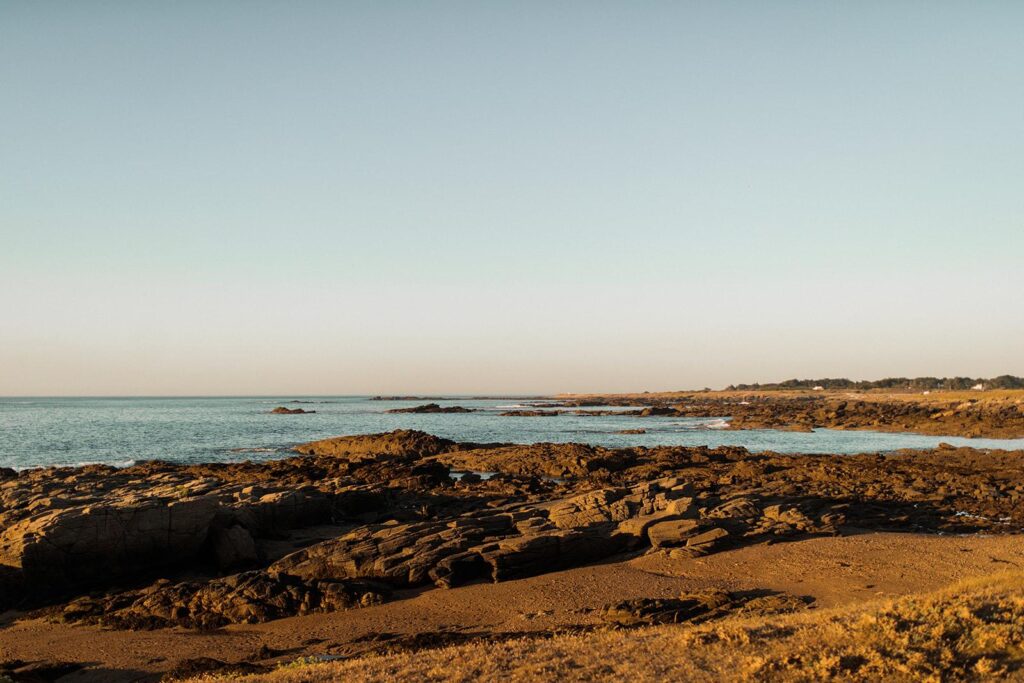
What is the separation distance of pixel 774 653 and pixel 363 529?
558 inches

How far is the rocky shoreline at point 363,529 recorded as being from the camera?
17.9 m

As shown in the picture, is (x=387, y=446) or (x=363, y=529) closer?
(x=363, y=529)

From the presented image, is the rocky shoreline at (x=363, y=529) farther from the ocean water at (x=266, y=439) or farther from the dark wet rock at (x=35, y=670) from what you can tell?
the ocean water at (x=266, y=439)

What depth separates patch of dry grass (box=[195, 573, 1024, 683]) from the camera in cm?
1043

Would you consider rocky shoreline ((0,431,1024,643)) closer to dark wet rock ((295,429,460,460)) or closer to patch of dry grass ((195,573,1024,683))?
patch of dry grass ((195,573,1024,683))

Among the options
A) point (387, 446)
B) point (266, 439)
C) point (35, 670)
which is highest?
point (387, 446)

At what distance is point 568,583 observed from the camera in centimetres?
1902

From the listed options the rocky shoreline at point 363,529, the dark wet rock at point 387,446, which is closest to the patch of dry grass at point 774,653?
the rocky shoreline at point 363,529

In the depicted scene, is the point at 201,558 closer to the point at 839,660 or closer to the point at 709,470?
the point at 839,660

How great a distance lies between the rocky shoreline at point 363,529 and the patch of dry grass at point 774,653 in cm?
620

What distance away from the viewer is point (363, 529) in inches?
851

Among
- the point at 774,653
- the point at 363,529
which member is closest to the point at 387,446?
the point at 363,529

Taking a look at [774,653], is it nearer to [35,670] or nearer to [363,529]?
[363,529]

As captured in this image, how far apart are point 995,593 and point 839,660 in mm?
5857
